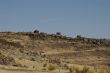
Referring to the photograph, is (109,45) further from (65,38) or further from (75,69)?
(75,69)

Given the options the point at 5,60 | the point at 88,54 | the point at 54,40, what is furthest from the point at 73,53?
the point at 5,60

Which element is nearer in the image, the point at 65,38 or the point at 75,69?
the point at 75,69

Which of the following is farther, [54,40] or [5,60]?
[54,40]

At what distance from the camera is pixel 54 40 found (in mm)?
80562

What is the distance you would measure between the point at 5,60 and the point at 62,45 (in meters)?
42.9

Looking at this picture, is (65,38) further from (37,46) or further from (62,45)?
(37,46)

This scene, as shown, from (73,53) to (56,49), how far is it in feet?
17.9

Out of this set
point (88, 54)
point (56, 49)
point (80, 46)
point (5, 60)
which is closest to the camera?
point (5, 60)

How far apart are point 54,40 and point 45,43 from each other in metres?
5.01

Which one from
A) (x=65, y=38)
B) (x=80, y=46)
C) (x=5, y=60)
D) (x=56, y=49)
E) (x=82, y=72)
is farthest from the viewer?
(x=65, y=38)

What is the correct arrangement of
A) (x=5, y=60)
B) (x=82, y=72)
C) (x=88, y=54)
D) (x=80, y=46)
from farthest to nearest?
(x=80, y=46), (x=88, y=54), (x=5, y=60), (x=82, y=72)

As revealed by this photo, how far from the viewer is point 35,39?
260 feet

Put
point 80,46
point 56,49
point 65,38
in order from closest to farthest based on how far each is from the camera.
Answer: point 56,49
point 80,46
point 65,38

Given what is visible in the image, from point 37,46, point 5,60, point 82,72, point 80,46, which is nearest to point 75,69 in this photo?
point 82,72
